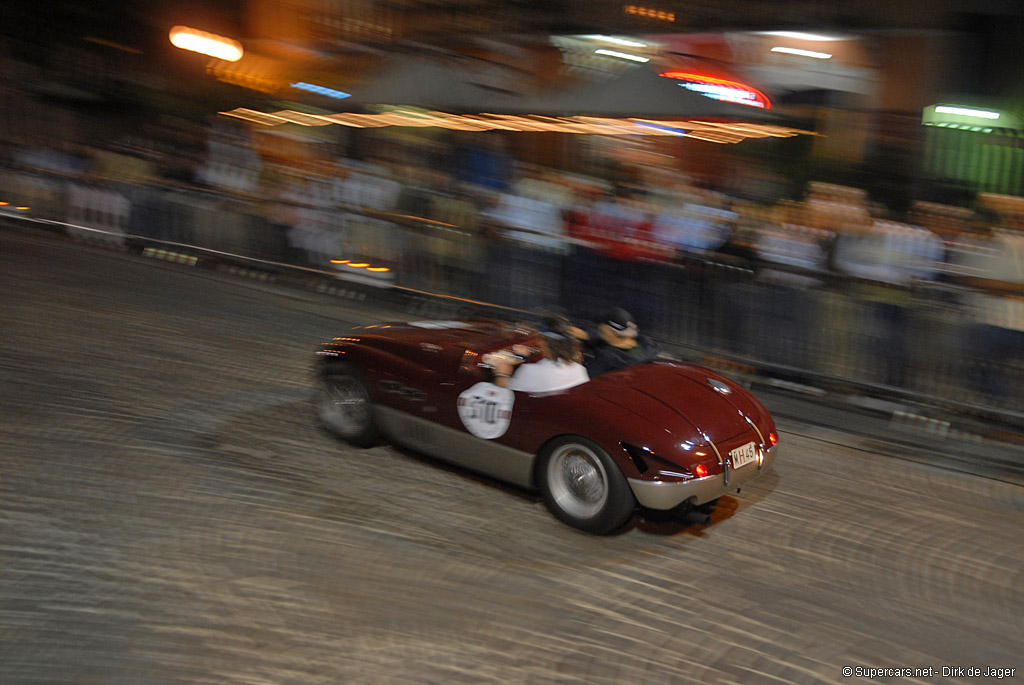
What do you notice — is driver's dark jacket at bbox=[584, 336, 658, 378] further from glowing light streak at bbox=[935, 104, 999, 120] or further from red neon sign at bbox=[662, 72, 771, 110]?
red neon sign at bbox=[662, 72, 771, 110]

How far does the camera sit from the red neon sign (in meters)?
12.0

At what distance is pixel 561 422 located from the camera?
17.1 feet

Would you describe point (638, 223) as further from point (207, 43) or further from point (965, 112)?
point (207, 43)

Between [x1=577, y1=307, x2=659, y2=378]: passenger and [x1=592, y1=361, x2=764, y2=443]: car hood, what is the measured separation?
0.27 ft

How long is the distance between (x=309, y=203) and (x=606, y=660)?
30.2ft

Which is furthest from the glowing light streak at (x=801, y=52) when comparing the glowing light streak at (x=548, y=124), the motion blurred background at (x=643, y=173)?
the glowing light streak at (x=548, y=124)

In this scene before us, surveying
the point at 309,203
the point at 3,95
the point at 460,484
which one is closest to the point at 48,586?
the point at 460,484

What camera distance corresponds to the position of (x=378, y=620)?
422 cm

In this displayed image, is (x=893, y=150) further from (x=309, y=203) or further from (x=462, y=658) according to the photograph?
(x=462, y=658)

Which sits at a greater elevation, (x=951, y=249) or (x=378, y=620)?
(x=951, y=249)

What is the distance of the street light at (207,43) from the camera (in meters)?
18.3

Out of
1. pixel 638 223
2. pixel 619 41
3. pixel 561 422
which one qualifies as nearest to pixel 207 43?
pixel 619 41

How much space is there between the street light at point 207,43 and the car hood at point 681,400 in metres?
15.9

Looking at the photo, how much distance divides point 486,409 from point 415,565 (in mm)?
1154
